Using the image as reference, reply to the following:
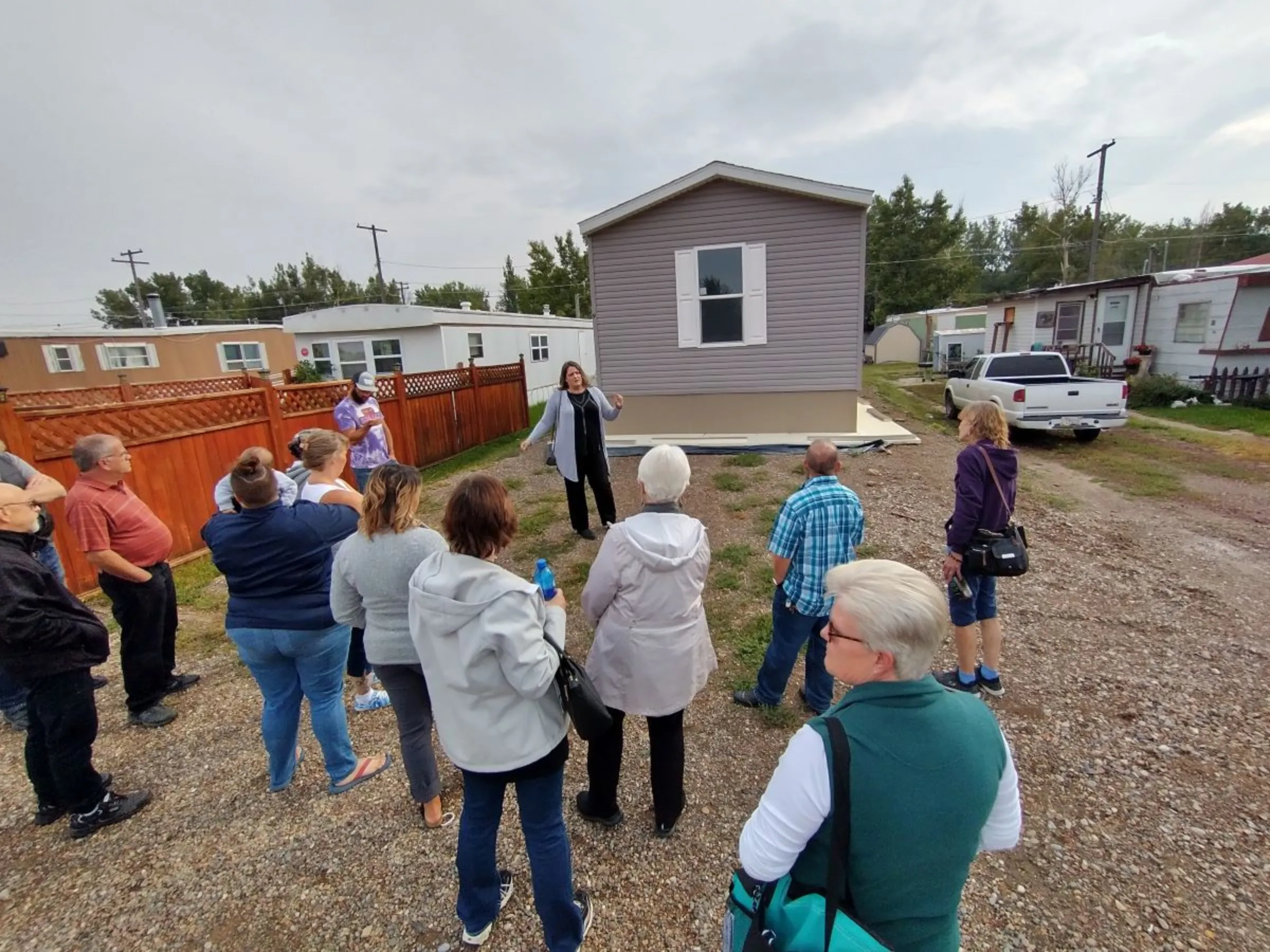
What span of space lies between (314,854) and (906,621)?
2.55 m

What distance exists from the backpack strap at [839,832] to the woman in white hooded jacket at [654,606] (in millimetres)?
1034

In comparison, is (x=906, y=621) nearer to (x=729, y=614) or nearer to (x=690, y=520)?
(x=690, y=520)

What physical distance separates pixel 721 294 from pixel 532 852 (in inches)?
343

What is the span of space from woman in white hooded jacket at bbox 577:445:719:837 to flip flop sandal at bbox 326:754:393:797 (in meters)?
1.38

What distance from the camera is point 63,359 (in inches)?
757

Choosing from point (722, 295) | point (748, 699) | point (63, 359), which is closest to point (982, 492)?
point (748, 699)

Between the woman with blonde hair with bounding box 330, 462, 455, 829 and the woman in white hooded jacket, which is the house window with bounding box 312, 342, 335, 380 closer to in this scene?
the woman with blonde hair with bounding box 330, 462, 455, 829

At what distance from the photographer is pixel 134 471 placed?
5.39 metres

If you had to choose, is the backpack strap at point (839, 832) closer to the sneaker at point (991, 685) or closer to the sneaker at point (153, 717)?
the sneaker at point (991, 685)

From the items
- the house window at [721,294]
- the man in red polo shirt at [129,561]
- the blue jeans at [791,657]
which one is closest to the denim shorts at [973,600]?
the blue jeans at [791,657]

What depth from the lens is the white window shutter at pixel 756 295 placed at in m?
8.98

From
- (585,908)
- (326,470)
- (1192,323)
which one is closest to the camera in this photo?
(585,908)

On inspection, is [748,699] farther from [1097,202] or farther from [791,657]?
[1097,202]

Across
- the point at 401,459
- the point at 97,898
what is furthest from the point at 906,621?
the point at 401,459
